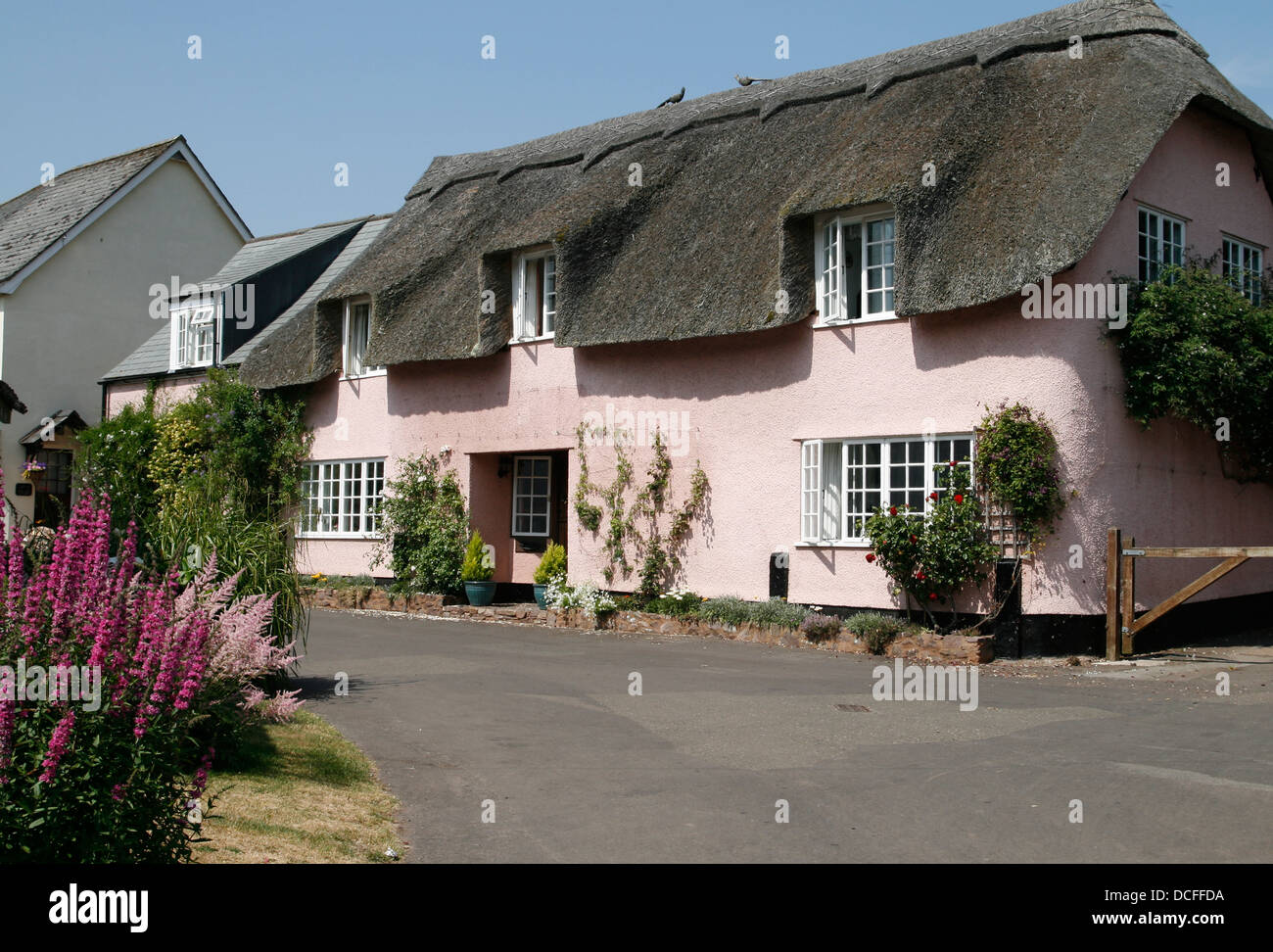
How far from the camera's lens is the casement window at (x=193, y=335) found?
25.9 meters

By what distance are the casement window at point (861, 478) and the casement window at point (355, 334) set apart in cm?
978

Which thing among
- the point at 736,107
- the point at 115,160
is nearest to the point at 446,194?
the point at 736,107

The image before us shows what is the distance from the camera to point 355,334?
878 inches

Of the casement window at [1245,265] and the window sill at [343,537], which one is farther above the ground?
the casement window at [1245,265]

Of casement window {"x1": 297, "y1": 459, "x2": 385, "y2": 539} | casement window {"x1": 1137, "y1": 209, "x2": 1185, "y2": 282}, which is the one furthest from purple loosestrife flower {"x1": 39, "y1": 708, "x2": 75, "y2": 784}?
casement window {"x1": 297, "y1": 459, "x2": 385, "y2": 539}

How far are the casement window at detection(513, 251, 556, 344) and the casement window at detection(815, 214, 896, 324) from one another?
519 centimetres

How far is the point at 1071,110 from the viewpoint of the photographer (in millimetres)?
14609

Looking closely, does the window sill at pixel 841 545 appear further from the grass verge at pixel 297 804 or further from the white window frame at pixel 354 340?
the white window frame at pixel 354 340

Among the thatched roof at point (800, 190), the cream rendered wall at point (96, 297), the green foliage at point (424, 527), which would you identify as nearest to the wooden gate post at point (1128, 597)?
the thatched roof at point (800, 190)

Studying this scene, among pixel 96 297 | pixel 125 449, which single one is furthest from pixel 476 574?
pixel 96 297

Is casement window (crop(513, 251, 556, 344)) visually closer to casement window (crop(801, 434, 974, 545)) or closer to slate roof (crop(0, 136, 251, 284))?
casement window (crop(801, 434, 974, 545))

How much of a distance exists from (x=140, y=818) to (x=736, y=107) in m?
16.8

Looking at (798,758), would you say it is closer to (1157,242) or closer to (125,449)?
(1157,242)
